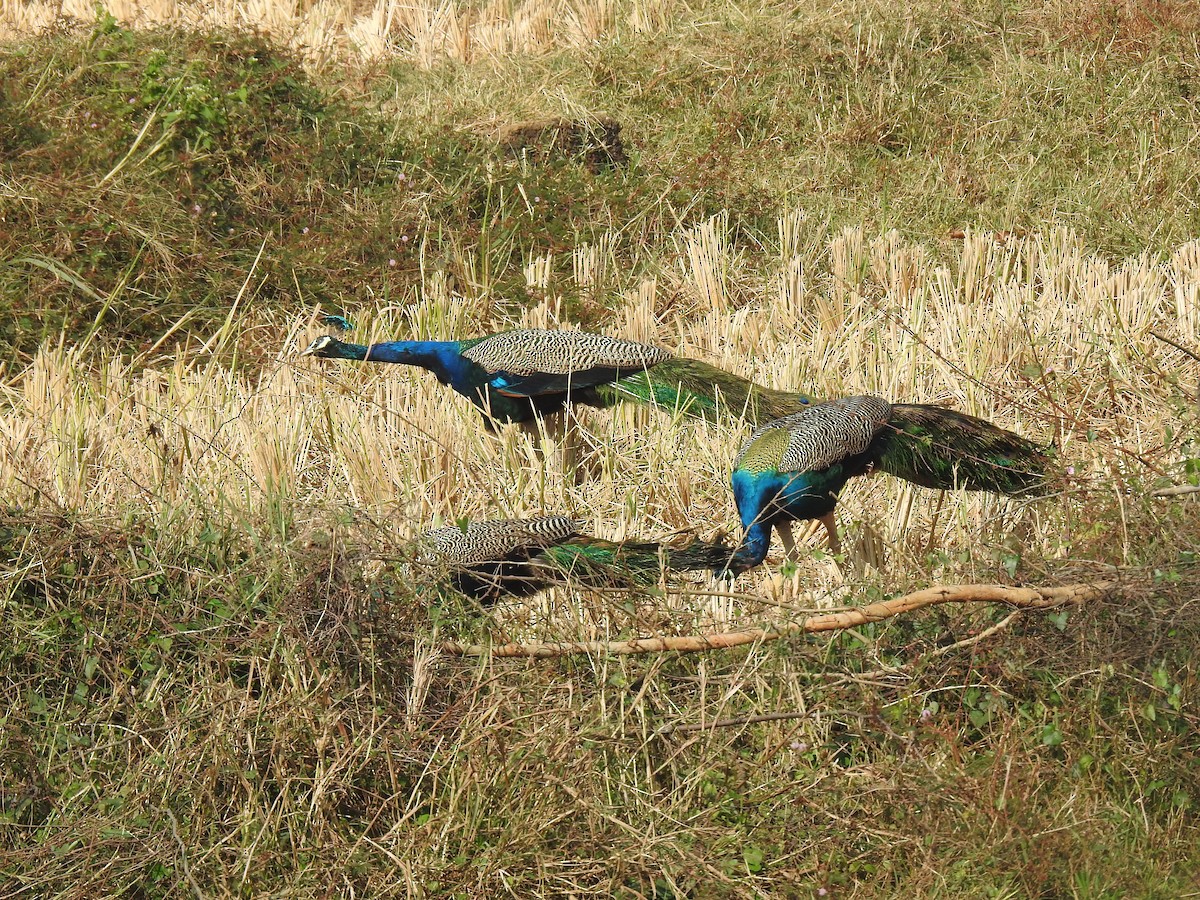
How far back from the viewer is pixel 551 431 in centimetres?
616

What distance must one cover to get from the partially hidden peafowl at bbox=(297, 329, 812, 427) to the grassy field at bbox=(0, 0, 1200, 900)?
16 centimetres

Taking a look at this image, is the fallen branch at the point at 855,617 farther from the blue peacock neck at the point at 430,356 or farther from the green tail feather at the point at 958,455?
the blue peacock neck at the point at 430,356

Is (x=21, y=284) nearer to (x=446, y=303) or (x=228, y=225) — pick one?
(x=228, y=225)

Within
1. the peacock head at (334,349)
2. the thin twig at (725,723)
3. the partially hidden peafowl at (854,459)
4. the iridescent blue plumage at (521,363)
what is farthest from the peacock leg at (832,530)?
the peacock head at (334,349)

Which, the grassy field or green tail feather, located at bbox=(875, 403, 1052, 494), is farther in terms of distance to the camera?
green tail feather, located at bbox=(875, 403, 1052, 494)

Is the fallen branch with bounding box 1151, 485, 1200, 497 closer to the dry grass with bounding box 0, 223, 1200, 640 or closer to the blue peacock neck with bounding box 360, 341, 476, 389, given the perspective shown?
the dry grass with bounding box 0, 223, 1200, 640

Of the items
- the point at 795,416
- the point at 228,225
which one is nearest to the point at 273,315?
the point at 228,225

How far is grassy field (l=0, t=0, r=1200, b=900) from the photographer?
3.33 meters

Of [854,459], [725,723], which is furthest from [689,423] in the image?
[725,723]

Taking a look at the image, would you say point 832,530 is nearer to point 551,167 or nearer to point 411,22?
point 551,167

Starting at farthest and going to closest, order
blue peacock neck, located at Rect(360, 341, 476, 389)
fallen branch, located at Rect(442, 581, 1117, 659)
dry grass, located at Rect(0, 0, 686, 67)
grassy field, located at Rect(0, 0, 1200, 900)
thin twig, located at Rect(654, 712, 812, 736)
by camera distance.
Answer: dry grass, located at Rect(0, 0, 686, 67) < blue peacock neck, located at Rect(360, 341, 476, 389) < fallen branch, located at Rect(442, 581, 1117, 659) < thin twig, located at Rect(654, 712, 812, 736) < grassy field, located at Rect(0, 0, 1200, 900)

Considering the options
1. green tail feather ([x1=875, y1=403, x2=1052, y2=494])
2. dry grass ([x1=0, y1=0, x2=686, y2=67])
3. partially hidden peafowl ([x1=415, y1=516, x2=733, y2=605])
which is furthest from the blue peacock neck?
dry grass ([x1=0, y1=0, x2=686, y2=67])

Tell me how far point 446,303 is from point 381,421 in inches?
60.1

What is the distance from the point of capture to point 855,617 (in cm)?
363
